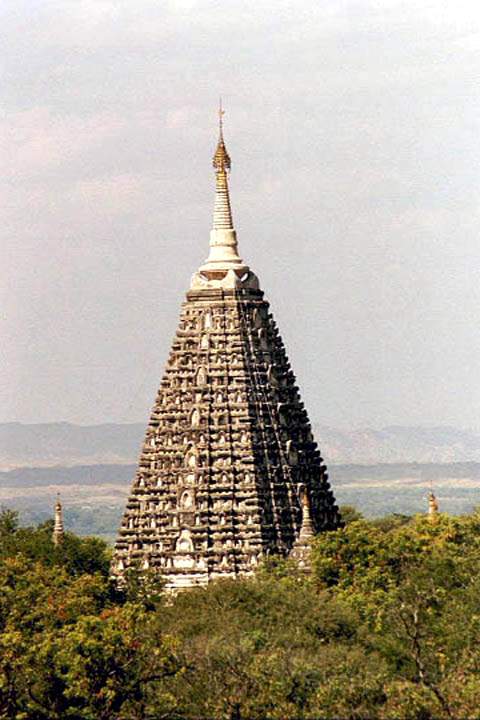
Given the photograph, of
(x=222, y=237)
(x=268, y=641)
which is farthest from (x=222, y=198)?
(x=268, y=641)

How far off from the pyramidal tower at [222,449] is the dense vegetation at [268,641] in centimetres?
680

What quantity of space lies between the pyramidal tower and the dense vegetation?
22.3 feet

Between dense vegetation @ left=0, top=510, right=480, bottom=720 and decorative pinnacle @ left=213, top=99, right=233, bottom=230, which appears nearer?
dense vegetation @ left=0, top=510, right=480, bottom=720

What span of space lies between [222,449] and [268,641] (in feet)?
96.5

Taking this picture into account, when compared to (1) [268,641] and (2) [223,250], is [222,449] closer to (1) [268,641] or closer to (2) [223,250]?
(2) [223,250]

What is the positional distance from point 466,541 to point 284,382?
473 inches

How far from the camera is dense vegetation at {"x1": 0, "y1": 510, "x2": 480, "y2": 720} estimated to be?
7006 centimetres

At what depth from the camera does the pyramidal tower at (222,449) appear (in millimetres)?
105562

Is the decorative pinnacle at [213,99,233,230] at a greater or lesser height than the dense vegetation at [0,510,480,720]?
greater

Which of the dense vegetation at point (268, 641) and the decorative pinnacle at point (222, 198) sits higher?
the decorative pinnacle at point (222, 198)

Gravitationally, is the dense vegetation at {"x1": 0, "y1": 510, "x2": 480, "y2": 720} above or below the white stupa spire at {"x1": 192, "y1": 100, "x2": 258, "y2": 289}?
below

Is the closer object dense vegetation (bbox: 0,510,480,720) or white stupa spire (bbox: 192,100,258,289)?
dense vegetation (bbox: 0,510,480,720)

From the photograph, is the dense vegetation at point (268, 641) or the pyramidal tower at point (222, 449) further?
→ the pyramidal tower at point (222, 449)

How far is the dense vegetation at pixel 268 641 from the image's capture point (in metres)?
70.1
